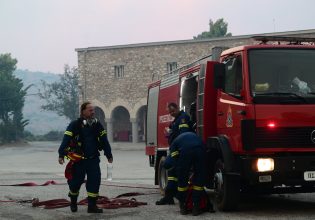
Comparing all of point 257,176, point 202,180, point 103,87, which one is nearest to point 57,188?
point 202,180

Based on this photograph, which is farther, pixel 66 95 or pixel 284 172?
pixel 66 95

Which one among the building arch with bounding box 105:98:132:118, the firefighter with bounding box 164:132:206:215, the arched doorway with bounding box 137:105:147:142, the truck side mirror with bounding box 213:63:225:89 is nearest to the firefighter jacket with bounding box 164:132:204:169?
the firefighter with bounding box 164:132:206:215

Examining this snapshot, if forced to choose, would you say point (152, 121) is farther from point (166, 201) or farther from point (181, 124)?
point (181, 124)

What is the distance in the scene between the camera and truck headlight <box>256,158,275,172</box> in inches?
352

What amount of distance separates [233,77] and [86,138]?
253cm

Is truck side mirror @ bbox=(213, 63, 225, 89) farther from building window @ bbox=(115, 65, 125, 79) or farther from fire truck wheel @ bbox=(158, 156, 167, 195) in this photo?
building window @ bbox=(115, 65, 125, 79)

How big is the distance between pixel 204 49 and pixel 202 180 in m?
35.8

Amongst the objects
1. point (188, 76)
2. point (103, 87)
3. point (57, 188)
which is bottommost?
point (57, 188)

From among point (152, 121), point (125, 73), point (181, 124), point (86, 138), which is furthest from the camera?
point (125, 73)

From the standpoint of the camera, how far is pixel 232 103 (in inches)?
374

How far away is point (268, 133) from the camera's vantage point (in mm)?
8969

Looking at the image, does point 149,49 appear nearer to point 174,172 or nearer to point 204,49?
point 204,49

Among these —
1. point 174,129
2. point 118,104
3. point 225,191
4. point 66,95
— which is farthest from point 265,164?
point 66,95

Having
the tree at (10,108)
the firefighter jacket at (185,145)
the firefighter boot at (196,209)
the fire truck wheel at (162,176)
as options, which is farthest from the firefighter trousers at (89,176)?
the tree at (10,108)
